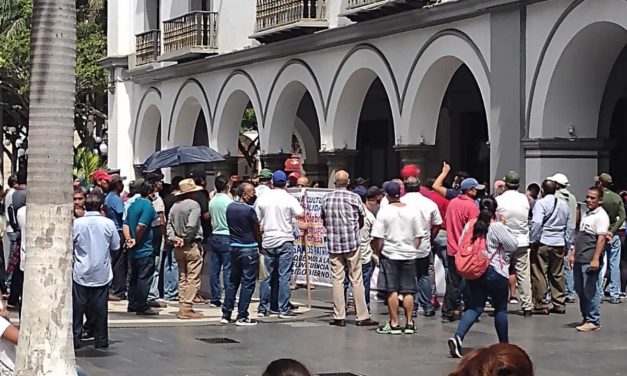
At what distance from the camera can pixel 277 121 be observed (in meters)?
27.6

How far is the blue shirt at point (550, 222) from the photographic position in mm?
15789

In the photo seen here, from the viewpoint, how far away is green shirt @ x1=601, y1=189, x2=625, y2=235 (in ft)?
54.6

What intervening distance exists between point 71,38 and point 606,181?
380 inches

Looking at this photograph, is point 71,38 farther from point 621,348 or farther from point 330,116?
point 330,116

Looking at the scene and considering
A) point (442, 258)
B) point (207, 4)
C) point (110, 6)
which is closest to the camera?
point (442, 258)

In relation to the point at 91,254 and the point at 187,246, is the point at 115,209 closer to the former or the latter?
the point at 187,246

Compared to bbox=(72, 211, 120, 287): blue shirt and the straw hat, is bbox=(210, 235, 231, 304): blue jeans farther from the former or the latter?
bbox=(72, 211, 120, 287): blue shirt

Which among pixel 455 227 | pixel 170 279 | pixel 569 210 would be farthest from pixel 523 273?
pixel 170 279

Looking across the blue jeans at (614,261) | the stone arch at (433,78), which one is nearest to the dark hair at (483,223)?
the blue jeans at (614,261)

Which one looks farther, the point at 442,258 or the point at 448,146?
the point at 448,146

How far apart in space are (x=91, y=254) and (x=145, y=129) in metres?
23.2

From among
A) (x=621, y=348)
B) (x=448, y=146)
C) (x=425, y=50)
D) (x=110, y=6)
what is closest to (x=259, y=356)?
(x=621, y=348)

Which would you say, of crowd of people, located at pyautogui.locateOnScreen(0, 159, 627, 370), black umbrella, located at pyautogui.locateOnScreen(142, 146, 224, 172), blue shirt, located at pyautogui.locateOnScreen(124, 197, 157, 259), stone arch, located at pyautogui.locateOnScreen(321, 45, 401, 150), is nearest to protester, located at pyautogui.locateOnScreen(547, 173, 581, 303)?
crowd of people, located at pyautogui.locateOnScreen(0, 159, 627, 370)

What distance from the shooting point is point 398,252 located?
14211 millimetres
